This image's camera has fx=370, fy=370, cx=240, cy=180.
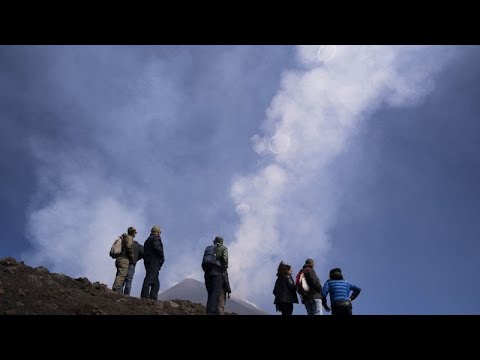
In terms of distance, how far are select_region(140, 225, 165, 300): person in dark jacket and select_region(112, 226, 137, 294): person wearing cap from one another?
995 mm

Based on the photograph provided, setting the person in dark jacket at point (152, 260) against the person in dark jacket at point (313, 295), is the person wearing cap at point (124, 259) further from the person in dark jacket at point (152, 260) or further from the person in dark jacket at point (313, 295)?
the person in dark jacket at point (313, 295)

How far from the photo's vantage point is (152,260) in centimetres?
1128

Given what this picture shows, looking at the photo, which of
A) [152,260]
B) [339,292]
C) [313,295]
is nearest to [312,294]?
[313,295]

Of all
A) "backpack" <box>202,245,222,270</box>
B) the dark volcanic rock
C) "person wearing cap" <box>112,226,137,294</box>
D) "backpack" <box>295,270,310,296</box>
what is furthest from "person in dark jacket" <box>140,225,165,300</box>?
"backpack" <box>295,270,310,296</box>

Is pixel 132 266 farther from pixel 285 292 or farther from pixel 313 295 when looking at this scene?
pixel 313 295

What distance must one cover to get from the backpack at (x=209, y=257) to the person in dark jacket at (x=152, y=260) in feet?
6.60

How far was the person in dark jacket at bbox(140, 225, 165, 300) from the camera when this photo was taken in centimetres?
1123

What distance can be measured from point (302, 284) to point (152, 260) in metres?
4.64

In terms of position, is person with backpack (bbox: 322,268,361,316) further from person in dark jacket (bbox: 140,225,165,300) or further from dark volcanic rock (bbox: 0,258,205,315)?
dark volcanic rock (bbox: 0,258,205,315)

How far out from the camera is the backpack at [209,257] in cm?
973
